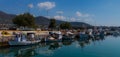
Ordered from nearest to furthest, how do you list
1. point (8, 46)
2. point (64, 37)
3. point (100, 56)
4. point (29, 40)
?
1. point (100, 56)
2. point (8, 46)
3. point (29, 40)
4. point (64, 37)

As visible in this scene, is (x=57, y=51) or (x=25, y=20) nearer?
(x=57, y=51)

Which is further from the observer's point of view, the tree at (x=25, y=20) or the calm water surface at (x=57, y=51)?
the tree at (x=25, y=20)

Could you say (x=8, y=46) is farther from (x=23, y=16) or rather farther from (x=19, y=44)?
(x=23, y=16)

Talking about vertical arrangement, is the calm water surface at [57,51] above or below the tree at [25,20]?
below

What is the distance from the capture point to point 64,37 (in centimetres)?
8869

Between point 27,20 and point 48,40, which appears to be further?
point 27,20

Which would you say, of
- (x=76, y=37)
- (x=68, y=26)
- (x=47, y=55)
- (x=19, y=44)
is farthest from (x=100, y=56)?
(x=68, y=26)

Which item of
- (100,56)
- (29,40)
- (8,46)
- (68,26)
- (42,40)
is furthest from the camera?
(68,26)

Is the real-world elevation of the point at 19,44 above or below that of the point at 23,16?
below

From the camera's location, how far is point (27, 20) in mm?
99000

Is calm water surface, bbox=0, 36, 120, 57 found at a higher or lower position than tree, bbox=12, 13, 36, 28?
lower

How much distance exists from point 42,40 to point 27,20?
2625cm

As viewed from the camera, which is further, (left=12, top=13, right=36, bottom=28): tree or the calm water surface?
(left=12, top=13, right=36, bottom=28): tree

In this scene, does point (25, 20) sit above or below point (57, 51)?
Result: above
